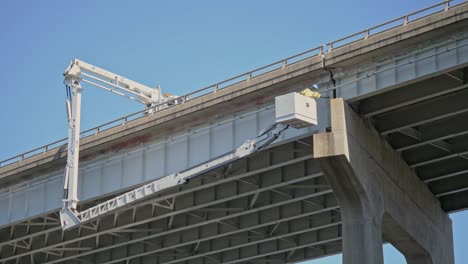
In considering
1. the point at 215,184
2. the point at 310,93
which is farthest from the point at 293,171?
the point at 310,93

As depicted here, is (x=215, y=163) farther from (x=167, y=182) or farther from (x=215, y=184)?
(x=167, y=182)

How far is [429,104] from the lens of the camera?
57.5m

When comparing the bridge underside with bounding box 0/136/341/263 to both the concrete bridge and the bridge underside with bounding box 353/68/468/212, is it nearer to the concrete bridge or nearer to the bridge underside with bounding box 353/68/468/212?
the concrete bridge

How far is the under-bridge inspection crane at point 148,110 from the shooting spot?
53.8 m

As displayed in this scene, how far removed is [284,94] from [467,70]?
27.8ft

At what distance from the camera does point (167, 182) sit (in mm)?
62188

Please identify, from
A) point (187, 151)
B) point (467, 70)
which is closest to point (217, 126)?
point (187, 151)

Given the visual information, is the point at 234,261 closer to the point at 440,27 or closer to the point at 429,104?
the point at 429,104

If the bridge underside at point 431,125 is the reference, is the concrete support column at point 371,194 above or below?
below

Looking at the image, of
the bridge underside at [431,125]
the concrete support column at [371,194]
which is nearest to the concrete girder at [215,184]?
the concrete support column at [371,194]

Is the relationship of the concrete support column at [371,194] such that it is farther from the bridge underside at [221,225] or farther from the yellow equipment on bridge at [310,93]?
the bridge underside at [221,225]

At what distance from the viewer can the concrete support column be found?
179 ft

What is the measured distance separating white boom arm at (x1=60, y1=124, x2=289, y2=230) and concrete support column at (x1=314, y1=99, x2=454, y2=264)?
2873 mm

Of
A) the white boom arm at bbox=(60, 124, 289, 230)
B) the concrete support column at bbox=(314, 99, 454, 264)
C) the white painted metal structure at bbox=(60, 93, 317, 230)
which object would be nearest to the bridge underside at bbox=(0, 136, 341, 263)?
the white boom arm at bbox=(60, 124, 289, 230)
